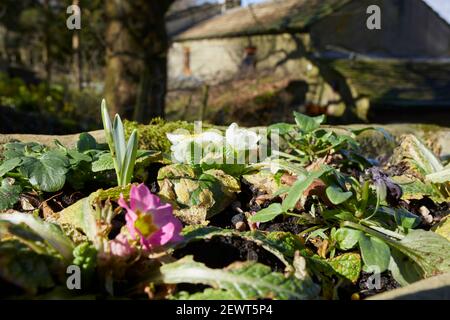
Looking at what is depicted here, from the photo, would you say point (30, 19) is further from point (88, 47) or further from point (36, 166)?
point (36, 166)

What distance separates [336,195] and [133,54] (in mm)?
4752

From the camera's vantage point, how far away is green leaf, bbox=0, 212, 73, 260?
99cm

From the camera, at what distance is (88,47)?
17609 millimetres

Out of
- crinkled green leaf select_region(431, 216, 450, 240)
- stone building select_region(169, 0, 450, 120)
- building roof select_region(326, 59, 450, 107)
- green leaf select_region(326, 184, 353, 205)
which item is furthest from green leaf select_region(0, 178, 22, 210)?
building roof select_region(326, 59, 450, 107)

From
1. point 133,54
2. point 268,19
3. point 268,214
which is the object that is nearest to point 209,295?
point 268,214

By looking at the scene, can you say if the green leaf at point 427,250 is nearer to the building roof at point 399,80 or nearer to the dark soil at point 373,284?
the dark soil at point 373,284

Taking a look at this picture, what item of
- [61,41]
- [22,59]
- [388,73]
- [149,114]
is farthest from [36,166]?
[22,59]

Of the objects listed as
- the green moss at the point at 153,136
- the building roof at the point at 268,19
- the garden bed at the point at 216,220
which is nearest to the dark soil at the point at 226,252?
the garden bed at the point at 216,220

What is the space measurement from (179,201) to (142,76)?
4.25 meters

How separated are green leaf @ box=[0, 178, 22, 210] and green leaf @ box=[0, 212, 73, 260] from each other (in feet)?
1.25

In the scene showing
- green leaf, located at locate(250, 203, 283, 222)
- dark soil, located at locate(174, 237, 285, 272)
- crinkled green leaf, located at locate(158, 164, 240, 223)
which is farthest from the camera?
crinkled green leaf, located at locate(158, 164, 240, 223)

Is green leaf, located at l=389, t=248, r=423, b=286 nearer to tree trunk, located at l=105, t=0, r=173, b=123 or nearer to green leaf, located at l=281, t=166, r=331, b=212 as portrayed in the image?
green leaf, located at l=281, t=166, r=331, b=212

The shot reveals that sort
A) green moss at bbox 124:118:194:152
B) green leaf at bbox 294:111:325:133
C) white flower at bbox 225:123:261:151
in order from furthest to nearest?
1. green moss at bbox 124:118:194:152
2. green leaf at bbox 294:111:325:133
3. white flower at bbox 225:123:261:151

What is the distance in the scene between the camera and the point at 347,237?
52.5 inches
